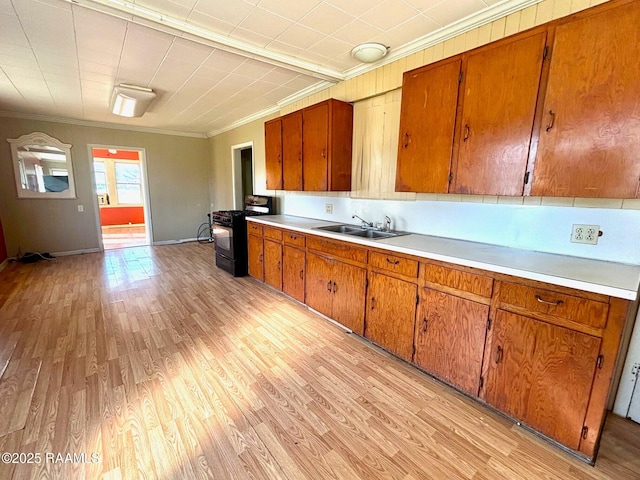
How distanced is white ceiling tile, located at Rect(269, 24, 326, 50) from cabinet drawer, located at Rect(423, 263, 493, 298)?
2037mm

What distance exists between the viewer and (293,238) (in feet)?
10.2

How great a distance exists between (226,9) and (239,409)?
2.68m

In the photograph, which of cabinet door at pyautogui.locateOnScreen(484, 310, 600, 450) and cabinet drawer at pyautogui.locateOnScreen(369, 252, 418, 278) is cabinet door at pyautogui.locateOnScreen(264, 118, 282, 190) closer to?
cabinet drawer at pyautogui.locateOnScreen(369, 252, 418, 278)

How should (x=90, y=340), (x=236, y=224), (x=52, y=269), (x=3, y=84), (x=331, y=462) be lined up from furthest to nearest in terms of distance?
1. (x=52, y=269)
2. (x=236, y=224)
3. (x=3, y=84)
4. (x=90, y=340)
5. (x=331, y=462)

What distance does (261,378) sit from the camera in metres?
1.99

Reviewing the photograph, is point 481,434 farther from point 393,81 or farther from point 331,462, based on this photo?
point 393,81

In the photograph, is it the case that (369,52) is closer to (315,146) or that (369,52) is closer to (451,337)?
(315,146)

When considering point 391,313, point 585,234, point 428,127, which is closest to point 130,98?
point 428,127

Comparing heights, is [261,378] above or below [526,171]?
below

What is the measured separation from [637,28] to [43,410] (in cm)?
367

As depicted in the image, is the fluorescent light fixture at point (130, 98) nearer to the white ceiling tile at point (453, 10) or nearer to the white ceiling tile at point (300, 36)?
the white ceiling tile at point (300, 36)

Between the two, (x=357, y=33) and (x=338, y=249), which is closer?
(x=357, y=33)

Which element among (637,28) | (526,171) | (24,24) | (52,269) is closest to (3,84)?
(24,24)

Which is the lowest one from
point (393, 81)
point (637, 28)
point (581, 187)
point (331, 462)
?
point (331, 462)
